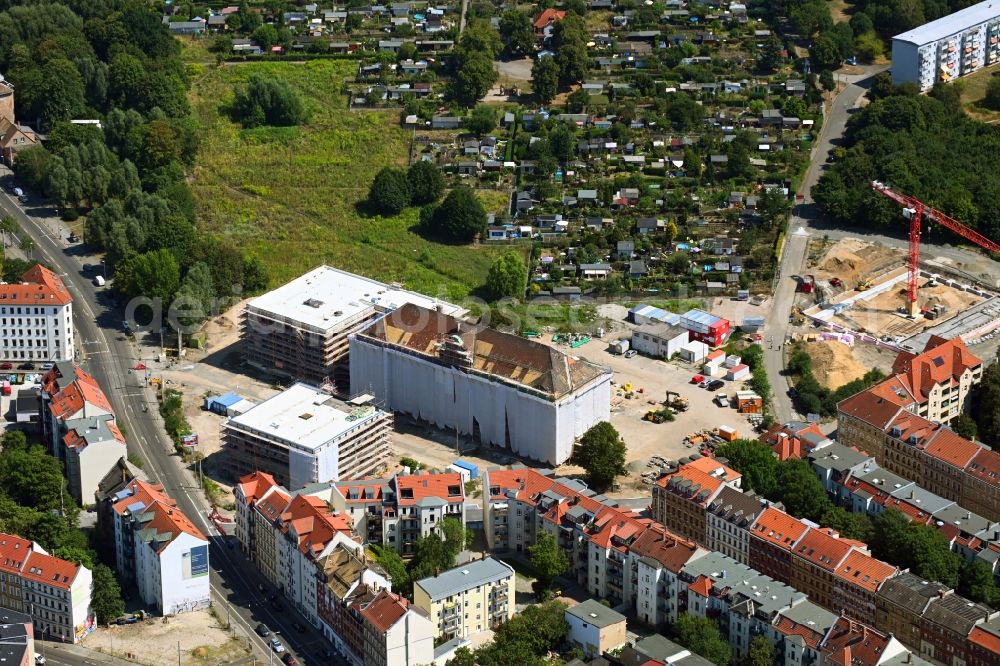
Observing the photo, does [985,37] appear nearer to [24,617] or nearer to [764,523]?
[764,523]

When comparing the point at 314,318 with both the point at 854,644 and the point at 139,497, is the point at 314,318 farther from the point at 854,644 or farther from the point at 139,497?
the point at 854,644

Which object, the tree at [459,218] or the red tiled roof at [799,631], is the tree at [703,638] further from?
the tree at [459,218]

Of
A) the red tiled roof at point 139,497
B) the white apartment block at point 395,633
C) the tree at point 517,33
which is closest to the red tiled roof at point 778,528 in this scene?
the white apartment block at point 395,633

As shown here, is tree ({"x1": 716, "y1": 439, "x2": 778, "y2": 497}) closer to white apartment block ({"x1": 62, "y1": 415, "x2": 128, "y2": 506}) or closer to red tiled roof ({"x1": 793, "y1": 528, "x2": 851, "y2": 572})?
red tiled roof ({"x1": 793, "y1": 528, "x2": 851, "y2": 572})

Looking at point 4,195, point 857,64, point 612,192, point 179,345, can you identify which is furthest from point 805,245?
point 4,195

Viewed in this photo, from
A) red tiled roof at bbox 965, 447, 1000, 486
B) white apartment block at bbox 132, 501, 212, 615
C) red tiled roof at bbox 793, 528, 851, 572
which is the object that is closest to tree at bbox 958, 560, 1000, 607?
red tiled roof at bbox 793, 528, 851, 572

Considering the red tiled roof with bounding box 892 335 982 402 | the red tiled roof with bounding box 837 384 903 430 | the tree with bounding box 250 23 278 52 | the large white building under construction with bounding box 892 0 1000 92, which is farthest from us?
the tree with bounding box 250 23 278 52
